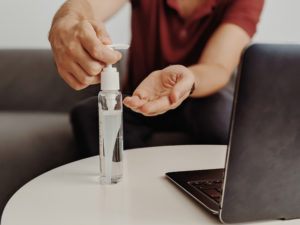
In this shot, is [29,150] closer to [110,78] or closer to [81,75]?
[81,75]

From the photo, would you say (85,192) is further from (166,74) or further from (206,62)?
(206,62)

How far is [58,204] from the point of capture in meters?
0.53

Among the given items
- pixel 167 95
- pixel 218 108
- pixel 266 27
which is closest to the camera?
pixel 167 95

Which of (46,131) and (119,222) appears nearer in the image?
(119,222)

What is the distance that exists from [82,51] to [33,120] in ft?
3.39

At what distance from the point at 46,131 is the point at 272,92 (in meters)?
1.15

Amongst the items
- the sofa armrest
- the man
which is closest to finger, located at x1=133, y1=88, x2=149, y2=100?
the man

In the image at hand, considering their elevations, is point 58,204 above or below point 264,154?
below

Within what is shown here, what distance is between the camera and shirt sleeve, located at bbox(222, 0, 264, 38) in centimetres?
122

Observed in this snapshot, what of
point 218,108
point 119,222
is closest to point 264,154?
point 119,222

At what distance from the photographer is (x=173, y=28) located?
1356 mm

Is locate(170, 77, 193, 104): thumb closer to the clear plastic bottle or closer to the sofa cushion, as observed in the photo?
the clear plastic bottle

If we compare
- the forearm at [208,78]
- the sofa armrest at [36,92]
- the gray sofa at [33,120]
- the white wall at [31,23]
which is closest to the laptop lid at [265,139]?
the forearm at [208,78]

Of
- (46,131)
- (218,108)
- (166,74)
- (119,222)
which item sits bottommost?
(46,131)
